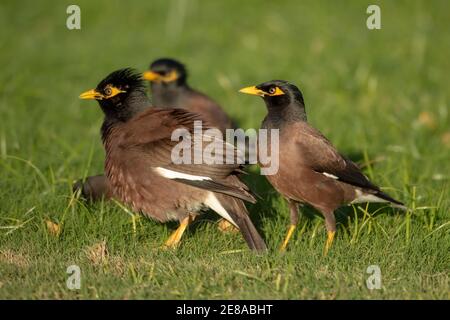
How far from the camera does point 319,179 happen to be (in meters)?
5.20

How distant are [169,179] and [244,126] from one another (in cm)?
309

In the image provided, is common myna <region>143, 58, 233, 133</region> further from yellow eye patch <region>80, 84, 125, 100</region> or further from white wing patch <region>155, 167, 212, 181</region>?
white wing patch <region>155, 167, 212, 181</region>

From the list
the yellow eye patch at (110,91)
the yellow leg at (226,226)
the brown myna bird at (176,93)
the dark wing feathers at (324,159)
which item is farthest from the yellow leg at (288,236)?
the brown myna bird at (176,93)

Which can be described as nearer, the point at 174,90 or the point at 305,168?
the point at 305,168

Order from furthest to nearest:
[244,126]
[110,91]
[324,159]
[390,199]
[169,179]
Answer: [244,126] → [110,91] → [390,199] → [324,159] → [169,179]

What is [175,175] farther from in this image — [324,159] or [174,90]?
[174,90]

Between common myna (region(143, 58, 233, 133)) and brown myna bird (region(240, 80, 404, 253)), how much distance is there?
2179mm

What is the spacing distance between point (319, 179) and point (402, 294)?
1.12 meters

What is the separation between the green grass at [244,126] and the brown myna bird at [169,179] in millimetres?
234

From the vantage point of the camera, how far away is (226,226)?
549cm

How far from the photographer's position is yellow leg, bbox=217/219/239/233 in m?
5.45

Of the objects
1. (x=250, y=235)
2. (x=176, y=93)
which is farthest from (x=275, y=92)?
(x=176, y=93)

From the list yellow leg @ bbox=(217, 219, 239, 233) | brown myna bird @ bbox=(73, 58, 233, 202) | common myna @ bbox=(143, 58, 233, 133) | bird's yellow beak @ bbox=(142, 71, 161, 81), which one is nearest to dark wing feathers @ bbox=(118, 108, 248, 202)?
yellow leg @ bbox=(217, 219, 239, 233)
